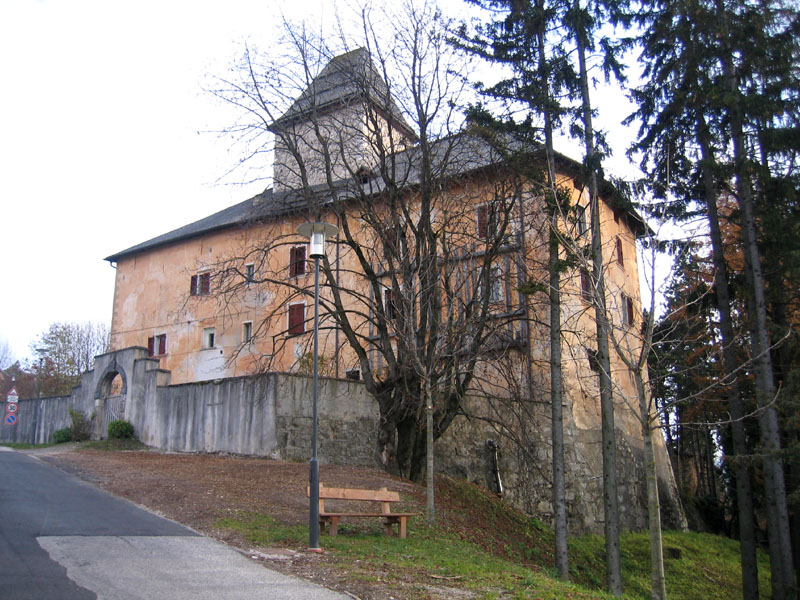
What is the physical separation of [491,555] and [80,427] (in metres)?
19.8

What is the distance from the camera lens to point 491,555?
41.5 feet

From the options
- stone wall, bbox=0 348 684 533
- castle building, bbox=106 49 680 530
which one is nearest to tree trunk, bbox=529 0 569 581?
castle building, bbox=106 49 680 530

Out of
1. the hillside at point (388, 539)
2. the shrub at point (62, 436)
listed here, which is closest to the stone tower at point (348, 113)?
the hillside at point (388, 539)

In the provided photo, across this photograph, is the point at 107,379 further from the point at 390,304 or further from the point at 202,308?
the point at 390,304

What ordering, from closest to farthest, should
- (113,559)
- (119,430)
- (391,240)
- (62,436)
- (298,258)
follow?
1. (113,559)
2. (391,240)
3. (119,430)
4. (62,436)
5. (298,258)

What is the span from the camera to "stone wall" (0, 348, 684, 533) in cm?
1969

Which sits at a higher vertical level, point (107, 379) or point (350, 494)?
point (107, 379)

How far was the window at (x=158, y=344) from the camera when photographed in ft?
118

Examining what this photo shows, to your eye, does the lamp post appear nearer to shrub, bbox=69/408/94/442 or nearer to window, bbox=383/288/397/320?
window, bbox=383/288/397/320

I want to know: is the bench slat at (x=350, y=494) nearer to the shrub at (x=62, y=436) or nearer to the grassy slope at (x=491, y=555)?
the grassy slope at (x=491, y=555)

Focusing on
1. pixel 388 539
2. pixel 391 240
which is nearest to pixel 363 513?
pixel 388 539

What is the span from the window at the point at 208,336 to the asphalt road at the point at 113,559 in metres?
22.3

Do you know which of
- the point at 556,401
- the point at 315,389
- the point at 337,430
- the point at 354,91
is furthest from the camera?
the point at 337,430

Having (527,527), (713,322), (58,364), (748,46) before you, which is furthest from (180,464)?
(58,364)
